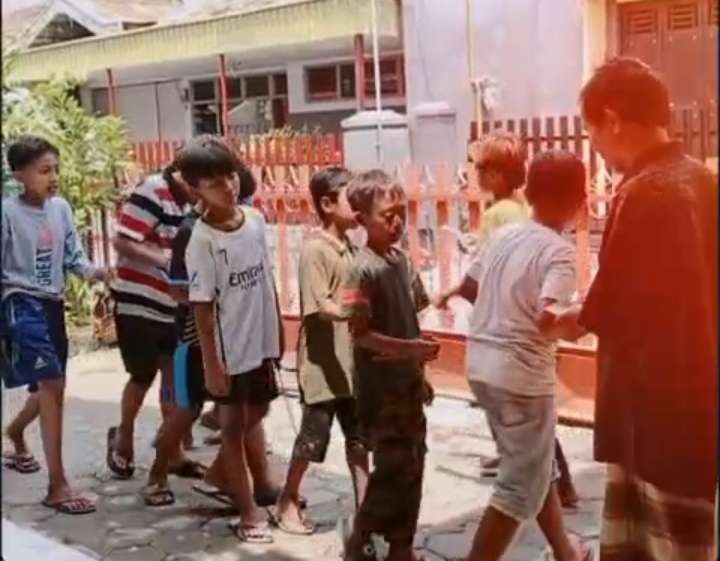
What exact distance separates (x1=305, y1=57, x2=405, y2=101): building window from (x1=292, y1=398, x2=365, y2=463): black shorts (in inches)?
155

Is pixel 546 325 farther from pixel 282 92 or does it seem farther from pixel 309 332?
pixel 282 92

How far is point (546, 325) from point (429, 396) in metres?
0.60

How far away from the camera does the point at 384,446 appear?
293 centimetres

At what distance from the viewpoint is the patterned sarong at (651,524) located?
7.03 feet

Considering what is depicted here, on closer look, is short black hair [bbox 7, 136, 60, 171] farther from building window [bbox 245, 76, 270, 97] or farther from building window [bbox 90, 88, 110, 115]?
building window [bbox 90, 88, 110, 115]

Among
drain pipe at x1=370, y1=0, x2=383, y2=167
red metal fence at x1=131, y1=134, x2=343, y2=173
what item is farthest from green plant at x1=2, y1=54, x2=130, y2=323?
drain pipe at x1=370, y1=0, x2=383, y2=167

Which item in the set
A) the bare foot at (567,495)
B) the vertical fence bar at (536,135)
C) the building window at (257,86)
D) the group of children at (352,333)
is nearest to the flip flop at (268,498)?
the group of children at (352,333)

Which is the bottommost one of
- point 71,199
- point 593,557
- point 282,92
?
point 593,557

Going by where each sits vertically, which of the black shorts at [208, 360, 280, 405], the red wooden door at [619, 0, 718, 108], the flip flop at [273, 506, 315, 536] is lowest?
the flip flop at [273, 506, 315, 536]

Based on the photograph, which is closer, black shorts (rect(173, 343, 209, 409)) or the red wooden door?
the red wooden door

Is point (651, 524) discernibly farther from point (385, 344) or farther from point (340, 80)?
point (340, 80)

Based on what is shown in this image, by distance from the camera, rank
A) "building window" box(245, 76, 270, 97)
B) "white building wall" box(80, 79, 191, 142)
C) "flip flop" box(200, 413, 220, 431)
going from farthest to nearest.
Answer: "building window" box(245, 76, 270, 97)
"white building wall" box(80, 79, 191, 142)
"flip flop" box(200, 413, 220, 431)

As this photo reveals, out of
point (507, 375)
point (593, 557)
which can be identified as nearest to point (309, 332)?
point (507, 375)

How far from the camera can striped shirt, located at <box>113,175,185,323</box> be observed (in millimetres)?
3943
